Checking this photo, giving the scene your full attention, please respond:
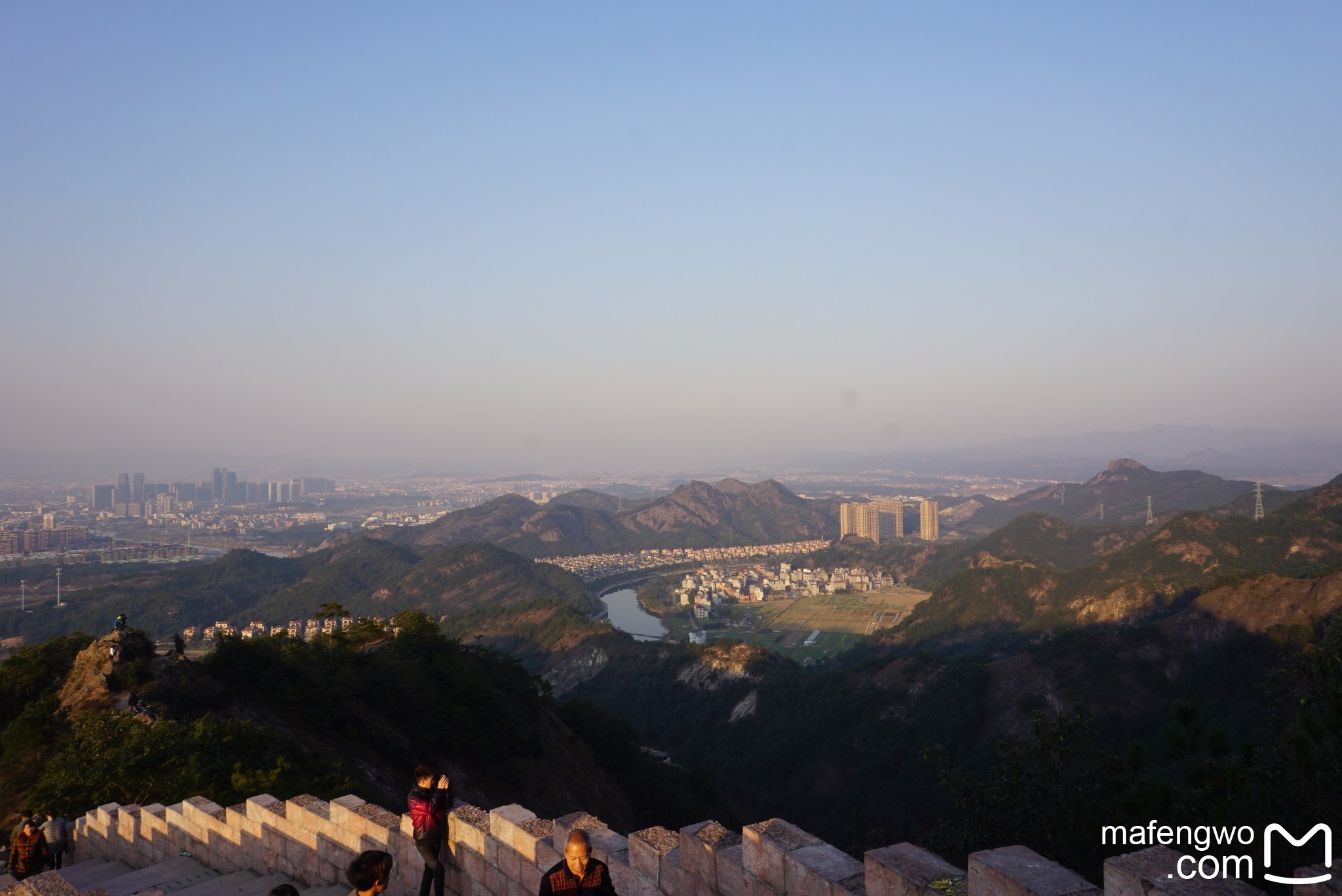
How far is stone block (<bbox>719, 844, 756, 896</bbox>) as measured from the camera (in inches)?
247

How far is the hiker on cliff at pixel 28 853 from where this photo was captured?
11.2 meters

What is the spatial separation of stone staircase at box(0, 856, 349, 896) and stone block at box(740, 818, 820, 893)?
5.60 m

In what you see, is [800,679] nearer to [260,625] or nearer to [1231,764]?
[1231,764]

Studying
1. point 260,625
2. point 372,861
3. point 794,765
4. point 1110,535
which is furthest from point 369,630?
point 1110,535

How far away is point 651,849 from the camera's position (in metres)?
6.93

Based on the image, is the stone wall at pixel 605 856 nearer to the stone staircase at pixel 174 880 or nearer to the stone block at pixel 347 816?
the stone block at pixel 347 816

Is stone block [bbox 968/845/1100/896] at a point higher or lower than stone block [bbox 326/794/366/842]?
higher

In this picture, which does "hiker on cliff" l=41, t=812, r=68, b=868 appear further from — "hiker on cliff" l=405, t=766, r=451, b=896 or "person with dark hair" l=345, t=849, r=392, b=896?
"person with dark hair" l=345, t=849, r=392, b=896

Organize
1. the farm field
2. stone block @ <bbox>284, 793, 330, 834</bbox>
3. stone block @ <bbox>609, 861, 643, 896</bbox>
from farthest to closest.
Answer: the farm field, stone block @ <bbox>284, 793, 330, 834</bbox>, stone block @ <bbox>609, 861, 643, 896</bbox>

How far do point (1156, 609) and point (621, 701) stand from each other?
52332 mm

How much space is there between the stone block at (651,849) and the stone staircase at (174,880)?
4285 millimetres

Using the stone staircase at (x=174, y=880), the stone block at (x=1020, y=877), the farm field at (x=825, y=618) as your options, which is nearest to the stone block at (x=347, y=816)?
the stone staircase at (x=174, y=880)

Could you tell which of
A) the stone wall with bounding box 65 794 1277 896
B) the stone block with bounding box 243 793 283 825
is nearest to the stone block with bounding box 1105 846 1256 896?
the stone wall with bounding box 65 794 1277 896

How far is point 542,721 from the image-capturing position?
40.5 m
